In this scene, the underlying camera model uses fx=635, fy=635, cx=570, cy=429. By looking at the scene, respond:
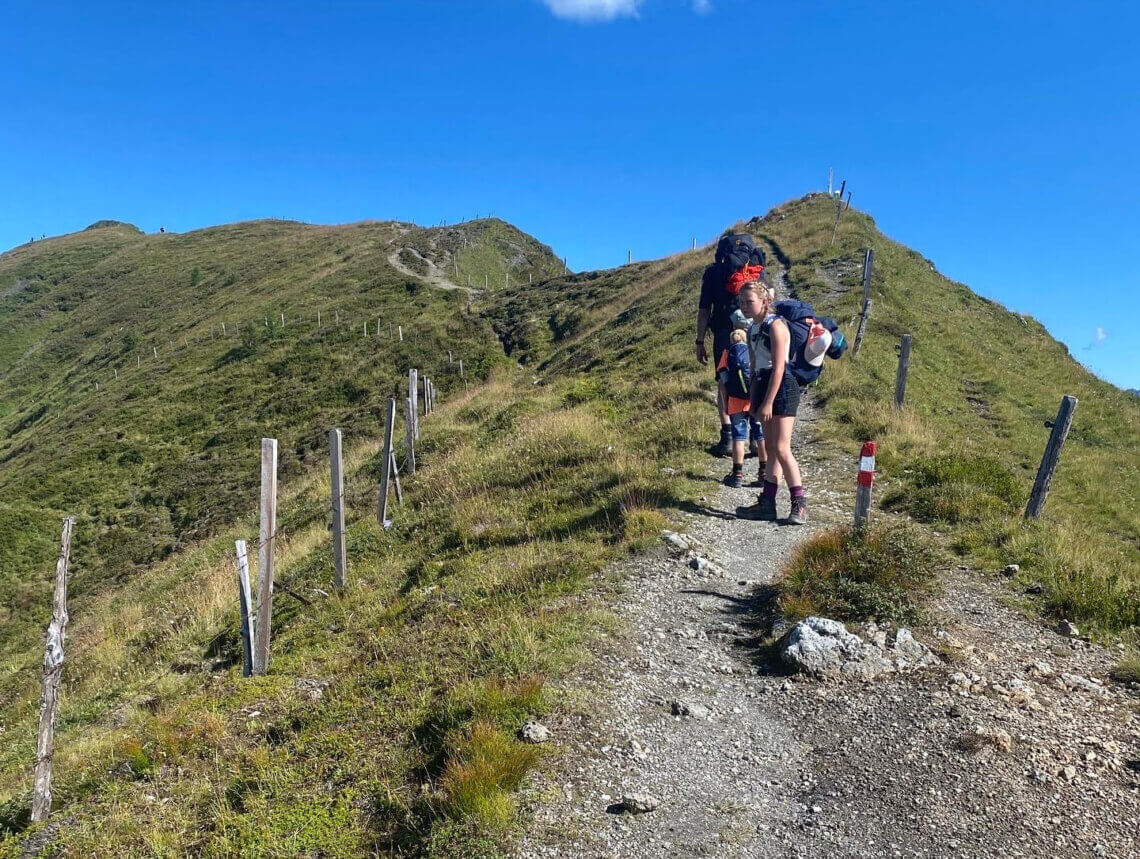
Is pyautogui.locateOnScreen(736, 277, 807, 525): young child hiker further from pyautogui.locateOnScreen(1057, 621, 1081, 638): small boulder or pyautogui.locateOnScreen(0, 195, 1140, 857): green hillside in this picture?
pyautogui.locateOnScreen(1057, 621, 1081, 638): small boulder

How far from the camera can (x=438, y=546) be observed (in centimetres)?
874

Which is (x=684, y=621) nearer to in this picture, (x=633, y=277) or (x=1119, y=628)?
(x=1119, y=628)

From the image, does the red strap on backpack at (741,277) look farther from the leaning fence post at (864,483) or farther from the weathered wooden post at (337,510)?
the weathered wooden post at (337,510)

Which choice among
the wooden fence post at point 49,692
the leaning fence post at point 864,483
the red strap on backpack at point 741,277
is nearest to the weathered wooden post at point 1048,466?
the leaning fence post at point 864,483

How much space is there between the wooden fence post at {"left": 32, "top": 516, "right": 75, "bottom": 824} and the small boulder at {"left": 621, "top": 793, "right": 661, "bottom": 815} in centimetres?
436

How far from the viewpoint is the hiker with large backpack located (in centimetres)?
702

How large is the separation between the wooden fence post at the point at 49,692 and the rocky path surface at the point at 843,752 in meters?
3.88

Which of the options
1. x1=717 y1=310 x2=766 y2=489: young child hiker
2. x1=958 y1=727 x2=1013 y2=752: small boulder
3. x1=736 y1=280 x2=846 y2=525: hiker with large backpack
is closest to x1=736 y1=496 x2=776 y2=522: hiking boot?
x1=736 y1=280 x2=846 y2=525: hiker with large backpack

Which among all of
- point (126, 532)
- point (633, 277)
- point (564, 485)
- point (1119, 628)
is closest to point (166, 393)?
point (126, 532)

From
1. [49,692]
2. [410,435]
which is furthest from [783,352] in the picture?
[410,435]

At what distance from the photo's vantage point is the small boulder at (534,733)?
4102 mm

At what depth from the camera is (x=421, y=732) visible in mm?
4461

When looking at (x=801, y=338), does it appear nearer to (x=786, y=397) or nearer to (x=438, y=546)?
(x=786, y=397)

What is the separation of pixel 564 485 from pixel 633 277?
43.2m
